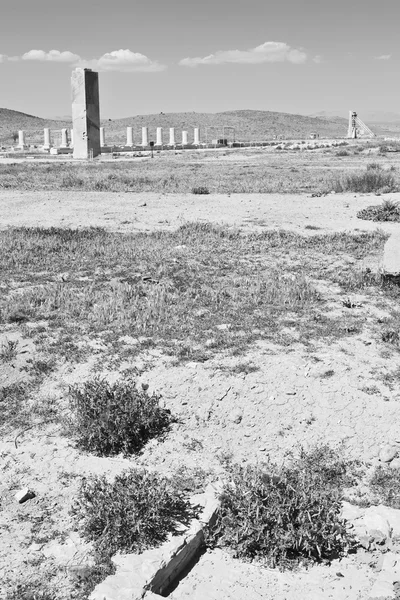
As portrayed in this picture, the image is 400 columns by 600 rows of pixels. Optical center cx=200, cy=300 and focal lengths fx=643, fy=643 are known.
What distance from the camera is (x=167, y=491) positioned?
14.7 feet

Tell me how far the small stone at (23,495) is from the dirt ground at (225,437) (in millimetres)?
45

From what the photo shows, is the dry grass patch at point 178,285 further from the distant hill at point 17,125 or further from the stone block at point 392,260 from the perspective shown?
the distant hill at point 17,125

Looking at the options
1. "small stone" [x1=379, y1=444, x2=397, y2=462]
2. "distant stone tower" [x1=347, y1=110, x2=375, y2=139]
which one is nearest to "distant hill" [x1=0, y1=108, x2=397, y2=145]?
"distant stone tower" [x1=347, y1=110, x2=375, y2=139]

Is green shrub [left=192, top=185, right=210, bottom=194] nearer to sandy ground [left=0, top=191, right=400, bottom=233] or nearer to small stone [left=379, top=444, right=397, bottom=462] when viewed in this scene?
sandy ground [left=0, top=191, right=400, bottom=233]

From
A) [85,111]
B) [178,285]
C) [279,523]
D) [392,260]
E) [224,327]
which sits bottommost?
[279,523]

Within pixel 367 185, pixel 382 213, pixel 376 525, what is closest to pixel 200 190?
pixel 367 185

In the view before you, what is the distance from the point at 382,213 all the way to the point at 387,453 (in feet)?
32.1

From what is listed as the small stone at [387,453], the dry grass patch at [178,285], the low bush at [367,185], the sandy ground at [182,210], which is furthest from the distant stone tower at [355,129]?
the small stone at [387,453]

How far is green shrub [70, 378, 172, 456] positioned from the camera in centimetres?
540

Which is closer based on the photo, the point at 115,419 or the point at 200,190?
the point at 115,419

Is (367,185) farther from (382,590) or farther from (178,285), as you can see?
(382,590)

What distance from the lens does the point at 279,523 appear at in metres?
4.20

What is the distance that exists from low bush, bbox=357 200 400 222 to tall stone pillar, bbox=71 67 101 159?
28022 millimetres

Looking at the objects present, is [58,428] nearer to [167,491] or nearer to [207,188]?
[167,491]
